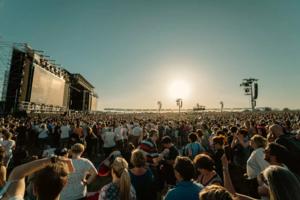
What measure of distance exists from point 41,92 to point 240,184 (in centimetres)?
3022

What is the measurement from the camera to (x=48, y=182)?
1724 mm

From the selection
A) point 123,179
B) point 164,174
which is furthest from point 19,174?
point 164,174

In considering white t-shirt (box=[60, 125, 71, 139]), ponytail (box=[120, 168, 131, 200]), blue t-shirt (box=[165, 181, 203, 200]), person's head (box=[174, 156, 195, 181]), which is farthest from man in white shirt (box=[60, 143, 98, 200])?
white t-shirt (box=[60, 125, 71, 139])

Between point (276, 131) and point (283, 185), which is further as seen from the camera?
point (276, 131)

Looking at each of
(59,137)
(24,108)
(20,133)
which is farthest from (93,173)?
(24,108)

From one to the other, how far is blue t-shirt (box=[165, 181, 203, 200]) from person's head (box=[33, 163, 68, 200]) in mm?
1340

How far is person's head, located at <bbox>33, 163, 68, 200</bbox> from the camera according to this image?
1.72 meters

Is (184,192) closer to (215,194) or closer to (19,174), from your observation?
(215,194)

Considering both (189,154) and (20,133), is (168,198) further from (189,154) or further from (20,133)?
(20,133)

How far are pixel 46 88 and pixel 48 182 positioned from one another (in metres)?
34.4

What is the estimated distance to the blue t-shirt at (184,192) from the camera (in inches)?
101

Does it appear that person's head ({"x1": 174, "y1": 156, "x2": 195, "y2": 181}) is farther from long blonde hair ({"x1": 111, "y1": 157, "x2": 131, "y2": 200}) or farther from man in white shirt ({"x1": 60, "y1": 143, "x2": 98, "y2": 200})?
man in white shirt ({"x1": 60, "y1": 143, "x2": 98, "y2": 200})

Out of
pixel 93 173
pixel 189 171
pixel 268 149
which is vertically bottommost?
pixel 93 173

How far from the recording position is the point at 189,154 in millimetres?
6270
